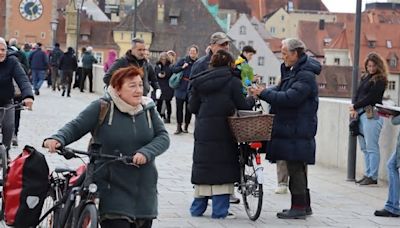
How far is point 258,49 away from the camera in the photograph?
118 meters

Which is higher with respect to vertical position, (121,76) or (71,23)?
(71,23)

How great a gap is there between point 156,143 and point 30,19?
353 feet

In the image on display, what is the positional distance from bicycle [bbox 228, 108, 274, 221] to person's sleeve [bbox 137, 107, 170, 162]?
303 cm

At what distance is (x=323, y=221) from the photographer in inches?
439

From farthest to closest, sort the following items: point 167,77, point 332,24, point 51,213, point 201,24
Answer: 1. point 332,24
2. point 201,24
3. point 167,77
4. point 51,213

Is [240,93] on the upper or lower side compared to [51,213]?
upper

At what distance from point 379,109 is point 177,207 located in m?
3.59

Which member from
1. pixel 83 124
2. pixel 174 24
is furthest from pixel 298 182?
pixel 174 24

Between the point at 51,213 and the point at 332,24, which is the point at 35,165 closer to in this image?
the point at 51,213

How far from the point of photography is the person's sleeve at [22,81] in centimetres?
1097

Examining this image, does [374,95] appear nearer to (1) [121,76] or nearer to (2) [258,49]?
(1) [121,76]

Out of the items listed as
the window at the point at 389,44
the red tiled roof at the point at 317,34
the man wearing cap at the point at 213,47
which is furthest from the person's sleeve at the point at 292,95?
the red tiled roof at the point at 317,34

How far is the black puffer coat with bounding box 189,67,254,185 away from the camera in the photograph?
10789 millimetres

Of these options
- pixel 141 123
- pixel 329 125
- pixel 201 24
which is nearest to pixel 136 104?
pixel 141 123
